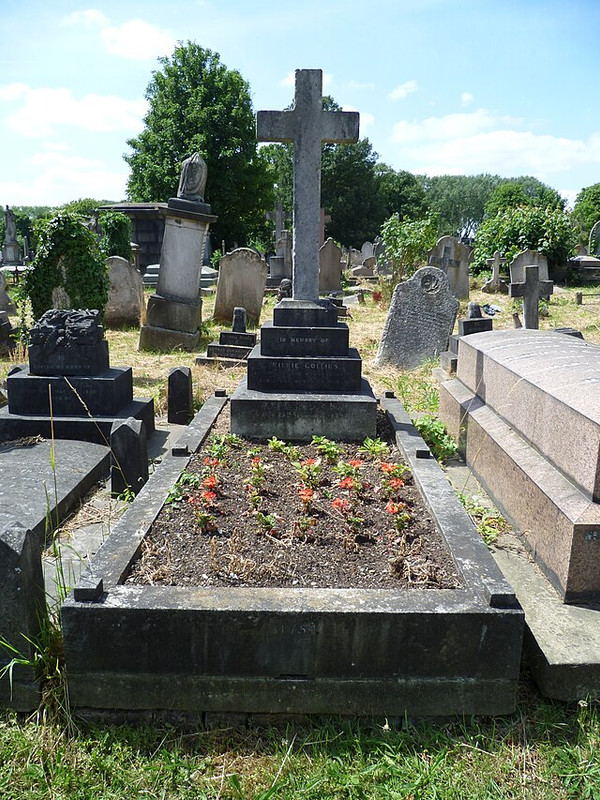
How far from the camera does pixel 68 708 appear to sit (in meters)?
2.51

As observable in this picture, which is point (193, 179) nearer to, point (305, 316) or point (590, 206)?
point (305, 316)

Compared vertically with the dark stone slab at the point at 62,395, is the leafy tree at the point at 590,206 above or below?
above

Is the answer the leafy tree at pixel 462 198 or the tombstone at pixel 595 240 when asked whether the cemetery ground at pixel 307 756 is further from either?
the leafy tree at pixel 462 198

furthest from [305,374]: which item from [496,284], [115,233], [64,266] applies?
[115,233]

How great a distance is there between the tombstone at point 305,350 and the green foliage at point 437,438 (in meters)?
Answer: 0.53

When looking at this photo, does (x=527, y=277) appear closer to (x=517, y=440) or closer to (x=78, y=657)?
(x=517, y=440)

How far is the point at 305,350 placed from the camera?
216 inches

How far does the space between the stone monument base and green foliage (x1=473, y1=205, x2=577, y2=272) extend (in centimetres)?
1651

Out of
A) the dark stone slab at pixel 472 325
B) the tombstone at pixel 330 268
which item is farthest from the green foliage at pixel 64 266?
the tombstone at pixel 330 268

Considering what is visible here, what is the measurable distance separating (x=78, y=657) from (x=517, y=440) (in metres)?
2.90

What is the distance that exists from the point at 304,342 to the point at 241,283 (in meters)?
7.50

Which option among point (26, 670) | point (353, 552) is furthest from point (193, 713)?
point (353, 552)

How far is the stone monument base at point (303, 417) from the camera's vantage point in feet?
16.3

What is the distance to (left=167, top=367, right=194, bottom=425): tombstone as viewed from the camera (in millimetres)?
6320
